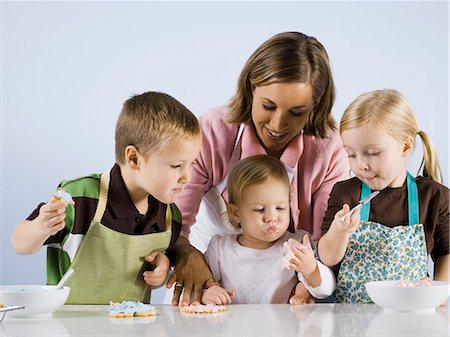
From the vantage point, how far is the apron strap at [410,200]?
1.71 m

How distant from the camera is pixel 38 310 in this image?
1.38 meters

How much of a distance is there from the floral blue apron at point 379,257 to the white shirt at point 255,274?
11 cm

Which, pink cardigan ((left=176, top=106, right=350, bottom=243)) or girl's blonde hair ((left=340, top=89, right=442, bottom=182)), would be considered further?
pink cardigan ((left=176, top=106, right=350, bottom=243))

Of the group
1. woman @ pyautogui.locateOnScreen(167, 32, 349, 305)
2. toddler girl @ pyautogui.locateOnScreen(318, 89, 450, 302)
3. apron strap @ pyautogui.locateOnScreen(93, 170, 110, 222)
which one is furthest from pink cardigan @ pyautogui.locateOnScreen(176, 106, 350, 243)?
apron strap @ pyautogui.locateOnScreen(93, 170, 110, 222)

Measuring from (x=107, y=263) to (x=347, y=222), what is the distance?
514mm

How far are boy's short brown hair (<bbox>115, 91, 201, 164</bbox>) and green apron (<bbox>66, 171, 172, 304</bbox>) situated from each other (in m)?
0.10

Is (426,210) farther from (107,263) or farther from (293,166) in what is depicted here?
(107,263)

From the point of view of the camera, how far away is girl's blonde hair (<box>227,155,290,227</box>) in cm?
173

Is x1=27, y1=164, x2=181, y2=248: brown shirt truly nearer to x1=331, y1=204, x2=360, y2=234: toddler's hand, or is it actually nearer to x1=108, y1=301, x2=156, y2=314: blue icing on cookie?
x1=108, y1=301, x2=156, y2=314: blue icing on cookie

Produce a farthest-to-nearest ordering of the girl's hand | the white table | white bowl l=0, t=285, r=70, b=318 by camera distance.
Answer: the girl's hand, white bowl l=0, t=285, r=70, b=318, the white table

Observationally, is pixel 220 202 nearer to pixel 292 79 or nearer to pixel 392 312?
pixel 292 79

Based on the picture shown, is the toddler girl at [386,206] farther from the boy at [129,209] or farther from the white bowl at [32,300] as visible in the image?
the white bowl at [32,300]

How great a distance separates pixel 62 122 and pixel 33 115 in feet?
0.25

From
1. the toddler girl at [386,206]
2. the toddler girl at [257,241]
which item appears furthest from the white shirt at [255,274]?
the toddler girl at [386,206]
